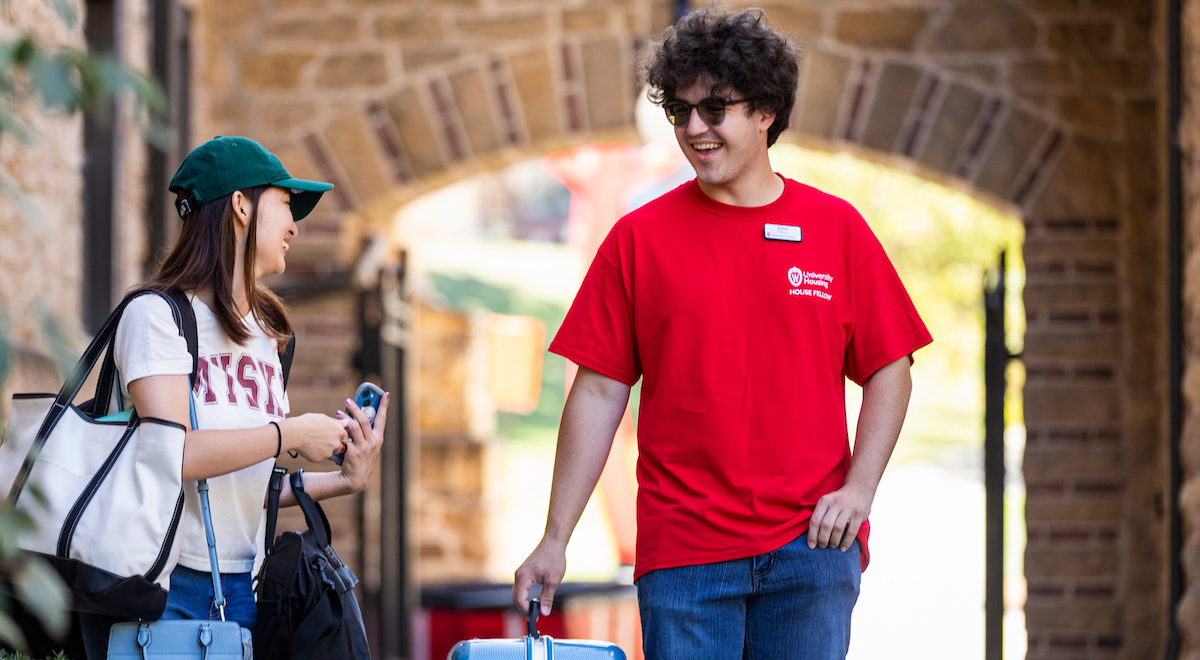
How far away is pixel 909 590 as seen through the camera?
1196 centimetres

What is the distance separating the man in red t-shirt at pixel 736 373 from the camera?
83.0 inches

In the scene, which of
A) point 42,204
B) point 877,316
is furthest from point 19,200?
point 42,204

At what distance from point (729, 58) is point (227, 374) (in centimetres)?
103

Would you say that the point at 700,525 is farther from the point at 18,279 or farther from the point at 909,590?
the point at 909,590

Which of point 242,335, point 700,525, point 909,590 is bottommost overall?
point 909,590

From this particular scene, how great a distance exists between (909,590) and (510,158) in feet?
26.6

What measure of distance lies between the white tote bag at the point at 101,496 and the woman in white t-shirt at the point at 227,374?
6 centimetres

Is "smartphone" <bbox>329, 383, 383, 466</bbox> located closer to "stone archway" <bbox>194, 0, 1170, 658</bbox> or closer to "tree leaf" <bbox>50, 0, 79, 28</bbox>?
"tree leaf" <bbox>50, 0, 79, 28</bbox>

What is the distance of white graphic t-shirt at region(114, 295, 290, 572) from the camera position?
200 centimetres

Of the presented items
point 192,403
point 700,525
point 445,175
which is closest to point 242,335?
point 192,403

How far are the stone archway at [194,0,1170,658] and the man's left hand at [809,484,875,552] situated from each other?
2985 millimetres

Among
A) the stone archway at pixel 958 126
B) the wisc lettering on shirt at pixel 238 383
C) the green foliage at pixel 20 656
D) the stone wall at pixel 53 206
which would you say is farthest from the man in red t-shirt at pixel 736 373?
the stone archway at pixel 958 126

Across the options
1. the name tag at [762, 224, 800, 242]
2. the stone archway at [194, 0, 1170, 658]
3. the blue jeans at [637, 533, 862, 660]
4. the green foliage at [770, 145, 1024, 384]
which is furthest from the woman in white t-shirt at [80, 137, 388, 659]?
the green foliage at [770, 145, 1024, 384]

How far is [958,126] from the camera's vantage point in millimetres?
5098
